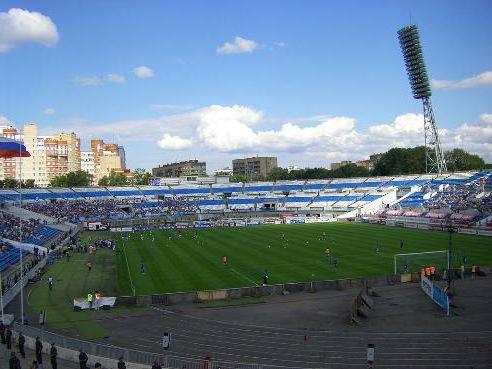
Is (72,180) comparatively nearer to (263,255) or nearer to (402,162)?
(402,162)

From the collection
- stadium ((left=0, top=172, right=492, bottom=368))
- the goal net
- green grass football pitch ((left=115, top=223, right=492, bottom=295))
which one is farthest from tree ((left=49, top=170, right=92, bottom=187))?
the goal net

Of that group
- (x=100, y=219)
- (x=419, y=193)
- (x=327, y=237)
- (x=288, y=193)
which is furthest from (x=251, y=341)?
(x=288, y=193)

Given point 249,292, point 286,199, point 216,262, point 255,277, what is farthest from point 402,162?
point 249,292

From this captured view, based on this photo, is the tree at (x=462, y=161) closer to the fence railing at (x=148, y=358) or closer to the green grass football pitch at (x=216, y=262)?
the green grass football pitch at (x=216, y=262)

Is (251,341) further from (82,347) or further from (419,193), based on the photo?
(419,193)

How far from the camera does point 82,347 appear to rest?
71.9 ft

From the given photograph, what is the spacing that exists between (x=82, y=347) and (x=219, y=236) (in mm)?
49703

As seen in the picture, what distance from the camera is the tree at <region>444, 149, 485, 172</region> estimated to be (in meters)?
150

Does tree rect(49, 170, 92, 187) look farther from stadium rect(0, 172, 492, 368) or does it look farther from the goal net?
the goal net

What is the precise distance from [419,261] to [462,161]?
121155mm

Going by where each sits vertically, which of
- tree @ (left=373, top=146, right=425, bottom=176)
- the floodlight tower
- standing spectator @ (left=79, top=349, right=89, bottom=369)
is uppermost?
the floodlight tower

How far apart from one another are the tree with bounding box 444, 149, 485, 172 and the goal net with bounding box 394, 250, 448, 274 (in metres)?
111

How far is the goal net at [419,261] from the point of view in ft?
137

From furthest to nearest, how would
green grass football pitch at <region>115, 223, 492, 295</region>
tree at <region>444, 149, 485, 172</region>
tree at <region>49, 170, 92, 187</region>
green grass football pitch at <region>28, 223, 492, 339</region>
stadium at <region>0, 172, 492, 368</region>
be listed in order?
tree at <region>49, 170, 92, 187</region> → tree at <region>444, 149, 485, 172</region> → green grass football pitch at <region>115, 223, 492, 295</region> → green grass football pitch at <region>28, 223, 492, 339</region> → stadium at <region>0, 172, 492, 368</region>
